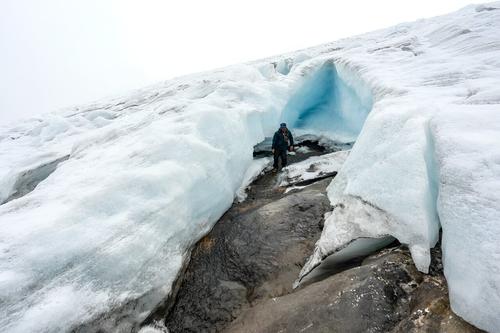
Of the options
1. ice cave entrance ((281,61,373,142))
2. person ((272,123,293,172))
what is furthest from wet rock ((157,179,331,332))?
ice cave entrance ((281,61,373,142))

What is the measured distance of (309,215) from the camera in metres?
5.34

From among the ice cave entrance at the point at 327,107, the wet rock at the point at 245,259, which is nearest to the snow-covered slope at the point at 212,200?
the wet rock at the point at 245,259

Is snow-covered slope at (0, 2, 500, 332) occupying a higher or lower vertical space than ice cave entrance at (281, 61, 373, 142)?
higher

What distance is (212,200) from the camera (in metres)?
5.56

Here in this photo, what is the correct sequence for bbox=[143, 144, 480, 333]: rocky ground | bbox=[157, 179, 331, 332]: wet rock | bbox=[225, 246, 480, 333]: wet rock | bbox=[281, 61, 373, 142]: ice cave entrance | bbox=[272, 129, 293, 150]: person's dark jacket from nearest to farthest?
1. bbox=[225, 246, 480, 333]: wet rock
2. bbox=[143, 144, 480, 333]: rocky ground
3. bbox=[157, 179, 331, 332]: wet rock
4. bbox=[272, 129, 293, 150]: person's dark jacket
5. bbox=[281, 61, 373, 142]: ice cave entrance

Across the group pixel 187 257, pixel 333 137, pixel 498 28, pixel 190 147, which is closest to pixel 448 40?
pixel 498 28

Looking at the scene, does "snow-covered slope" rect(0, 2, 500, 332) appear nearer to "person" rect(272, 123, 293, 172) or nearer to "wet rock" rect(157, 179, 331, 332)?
"wet rock" rect(157, 179, 331, 332)

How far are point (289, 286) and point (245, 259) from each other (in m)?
0.93

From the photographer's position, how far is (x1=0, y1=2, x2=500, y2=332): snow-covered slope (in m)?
2.83

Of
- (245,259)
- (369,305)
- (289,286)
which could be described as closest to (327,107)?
(245,259)

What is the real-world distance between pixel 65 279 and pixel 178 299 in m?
1.46

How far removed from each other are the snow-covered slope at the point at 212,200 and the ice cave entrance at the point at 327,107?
2357 mm

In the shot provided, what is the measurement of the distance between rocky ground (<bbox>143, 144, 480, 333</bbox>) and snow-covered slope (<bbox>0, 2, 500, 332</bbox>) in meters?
0.23

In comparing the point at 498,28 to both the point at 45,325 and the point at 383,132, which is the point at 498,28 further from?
the point at 45,325
